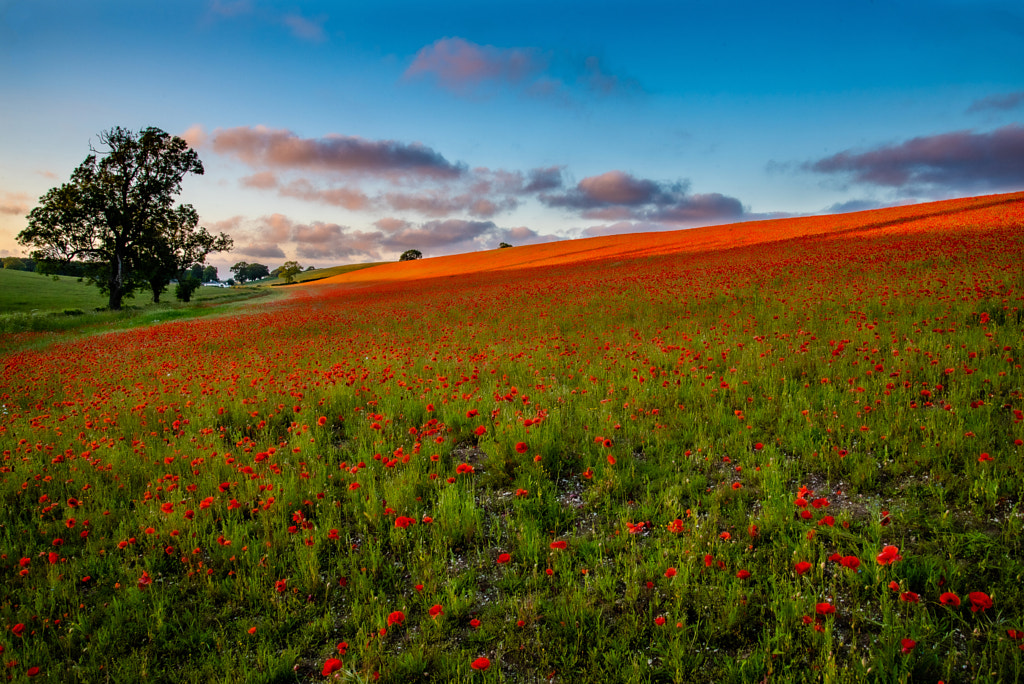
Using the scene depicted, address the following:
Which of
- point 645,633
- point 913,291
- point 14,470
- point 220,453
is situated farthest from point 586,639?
point 913,291

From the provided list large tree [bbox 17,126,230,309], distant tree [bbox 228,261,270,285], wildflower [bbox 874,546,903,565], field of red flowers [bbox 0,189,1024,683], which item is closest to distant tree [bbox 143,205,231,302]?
large tree [bbox 17,126,230,309]

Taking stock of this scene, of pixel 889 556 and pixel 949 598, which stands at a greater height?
pixel 889 556

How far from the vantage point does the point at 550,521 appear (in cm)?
399

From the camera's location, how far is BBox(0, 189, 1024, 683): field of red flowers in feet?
9.07

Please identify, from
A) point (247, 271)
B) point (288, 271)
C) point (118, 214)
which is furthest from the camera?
point (247, 271)

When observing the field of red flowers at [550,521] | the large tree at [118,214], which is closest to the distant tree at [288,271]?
the large tree at [118,214]

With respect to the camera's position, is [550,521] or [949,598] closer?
[949,598]

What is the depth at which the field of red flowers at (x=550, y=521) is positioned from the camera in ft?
9.07

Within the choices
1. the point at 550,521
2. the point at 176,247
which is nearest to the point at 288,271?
the point at 176,247

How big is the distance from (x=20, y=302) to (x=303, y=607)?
2118 inches

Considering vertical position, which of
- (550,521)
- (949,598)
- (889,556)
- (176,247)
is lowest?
(550,521)

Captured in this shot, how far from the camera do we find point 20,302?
130ft

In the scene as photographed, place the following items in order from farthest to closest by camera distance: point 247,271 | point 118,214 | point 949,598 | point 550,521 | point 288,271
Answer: point 247,271
point 288,271
point 118,214
point 550,521
point 949,598

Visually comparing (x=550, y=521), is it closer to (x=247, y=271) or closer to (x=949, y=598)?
(x=949, y=598)
